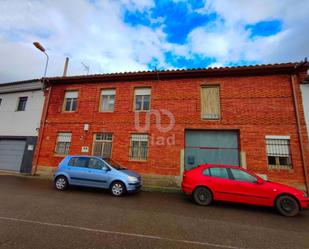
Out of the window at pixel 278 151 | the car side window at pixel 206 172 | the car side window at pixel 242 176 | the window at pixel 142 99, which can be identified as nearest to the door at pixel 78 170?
the window at pixel 142 99

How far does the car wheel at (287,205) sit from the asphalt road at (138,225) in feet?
0.76

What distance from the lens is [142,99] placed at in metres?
11.3

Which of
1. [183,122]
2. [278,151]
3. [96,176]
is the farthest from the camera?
[183,122]

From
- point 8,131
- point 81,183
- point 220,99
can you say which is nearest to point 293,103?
point 220,99

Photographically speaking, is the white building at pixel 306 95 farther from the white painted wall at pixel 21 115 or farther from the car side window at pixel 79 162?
the white painted wall at pixel 21 115

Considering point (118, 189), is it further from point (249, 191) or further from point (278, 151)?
point (278, 151)

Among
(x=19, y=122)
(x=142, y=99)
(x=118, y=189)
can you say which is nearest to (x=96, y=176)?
(x=118, y=189)

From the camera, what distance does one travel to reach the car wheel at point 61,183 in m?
8.00

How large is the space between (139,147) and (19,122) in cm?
937

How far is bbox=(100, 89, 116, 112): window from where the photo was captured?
11.6 metres

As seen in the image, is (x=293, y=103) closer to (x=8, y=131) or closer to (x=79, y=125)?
(x=79, y=125)

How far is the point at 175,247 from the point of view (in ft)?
11.2

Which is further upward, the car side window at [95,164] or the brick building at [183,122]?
the brick building at [183,122]

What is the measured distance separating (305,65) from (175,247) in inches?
414
